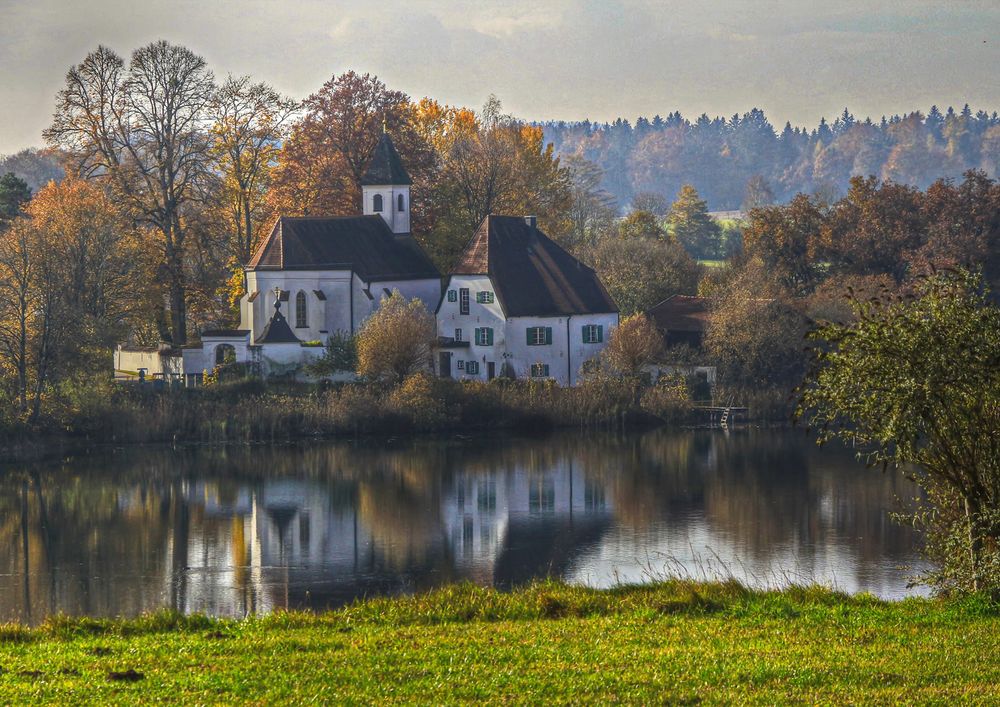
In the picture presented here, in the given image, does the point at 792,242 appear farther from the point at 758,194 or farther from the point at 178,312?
the point at 758,194

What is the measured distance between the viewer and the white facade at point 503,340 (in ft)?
171

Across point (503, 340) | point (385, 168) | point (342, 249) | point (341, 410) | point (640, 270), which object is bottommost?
point (341, 410)

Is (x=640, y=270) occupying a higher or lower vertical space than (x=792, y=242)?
lower

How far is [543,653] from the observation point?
14.5 metres

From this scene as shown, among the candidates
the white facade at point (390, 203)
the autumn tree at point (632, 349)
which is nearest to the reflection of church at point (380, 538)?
the autumn tree at point (632, 349)

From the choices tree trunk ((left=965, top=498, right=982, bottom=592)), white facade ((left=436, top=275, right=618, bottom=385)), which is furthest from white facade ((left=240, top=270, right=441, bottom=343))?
tree trunk ((left=965, top=498, right=982, bottom=592))

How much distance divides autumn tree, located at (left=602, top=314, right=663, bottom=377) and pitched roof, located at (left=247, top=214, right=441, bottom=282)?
8.99 metres

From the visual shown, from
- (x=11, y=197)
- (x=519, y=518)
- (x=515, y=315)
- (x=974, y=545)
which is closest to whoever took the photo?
(x=974, y=545)

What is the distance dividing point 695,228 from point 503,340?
166 feet

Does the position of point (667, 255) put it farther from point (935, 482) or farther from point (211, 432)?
point (935, 482)

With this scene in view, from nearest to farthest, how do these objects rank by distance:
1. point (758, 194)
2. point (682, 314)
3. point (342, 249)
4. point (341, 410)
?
point (341, 410)
point (342, 249)
point (682, 314)
point (758, 194)

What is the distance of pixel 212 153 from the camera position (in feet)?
182

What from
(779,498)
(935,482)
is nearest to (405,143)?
(779,498)

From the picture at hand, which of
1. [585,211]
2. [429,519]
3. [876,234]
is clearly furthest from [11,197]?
[585,211]
